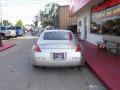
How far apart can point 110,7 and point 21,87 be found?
32.4 ft

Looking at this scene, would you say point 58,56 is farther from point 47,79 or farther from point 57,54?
point 47,79

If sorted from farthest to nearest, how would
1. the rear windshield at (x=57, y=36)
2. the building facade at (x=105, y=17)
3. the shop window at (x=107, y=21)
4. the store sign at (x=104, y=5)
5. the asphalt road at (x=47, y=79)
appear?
the store sign at (x=104, y=5)
the building facade at (x=105, y=17)
the shop window at (x=107, y=21)
the rear windshield at (x=57, y=36)
the asphalt road at (x=47, y=79)

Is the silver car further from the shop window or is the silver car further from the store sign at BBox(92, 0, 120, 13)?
the store sign at BBox(92, 0, 120, 13)

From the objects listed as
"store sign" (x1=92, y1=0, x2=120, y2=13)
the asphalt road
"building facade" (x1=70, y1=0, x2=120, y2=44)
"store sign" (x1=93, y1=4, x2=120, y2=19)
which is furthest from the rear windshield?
"store sign" (x1=92, y1=0, x2=120, y2=13)

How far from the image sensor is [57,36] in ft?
35.2

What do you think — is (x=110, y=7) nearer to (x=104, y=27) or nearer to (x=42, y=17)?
(x=104, y=27)

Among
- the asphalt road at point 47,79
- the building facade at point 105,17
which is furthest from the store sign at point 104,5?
the asphalt road at point 47,79

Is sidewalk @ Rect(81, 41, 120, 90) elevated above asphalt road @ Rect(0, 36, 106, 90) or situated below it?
above

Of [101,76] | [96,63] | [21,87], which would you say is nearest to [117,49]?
[96,63]

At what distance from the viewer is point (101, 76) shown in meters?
8.38

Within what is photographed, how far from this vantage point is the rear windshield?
10.6m

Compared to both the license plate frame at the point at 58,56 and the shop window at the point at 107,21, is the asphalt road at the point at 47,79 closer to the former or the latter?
the license plate frame at the point at 58,56

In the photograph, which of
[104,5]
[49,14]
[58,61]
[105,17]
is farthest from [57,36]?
[49,14]

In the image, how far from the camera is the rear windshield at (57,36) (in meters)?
10.6
